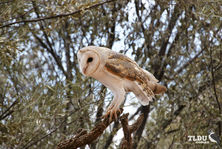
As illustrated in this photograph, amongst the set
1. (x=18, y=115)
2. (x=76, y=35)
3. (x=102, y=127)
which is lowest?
(x=102, y=127)

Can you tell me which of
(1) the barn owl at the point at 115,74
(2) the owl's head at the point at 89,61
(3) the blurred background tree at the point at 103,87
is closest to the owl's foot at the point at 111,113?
(1) the barn owl at the point at 115,74

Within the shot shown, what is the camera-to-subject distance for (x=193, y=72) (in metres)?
4.49

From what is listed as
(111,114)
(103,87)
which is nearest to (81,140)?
(111,114)

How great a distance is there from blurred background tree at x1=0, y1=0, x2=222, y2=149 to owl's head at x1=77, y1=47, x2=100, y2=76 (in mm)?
1240

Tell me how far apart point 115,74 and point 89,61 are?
Result: 0.23 m

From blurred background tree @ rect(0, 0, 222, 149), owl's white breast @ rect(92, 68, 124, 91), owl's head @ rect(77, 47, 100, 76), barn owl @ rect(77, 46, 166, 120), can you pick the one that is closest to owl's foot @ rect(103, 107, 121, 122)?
barn owl @ rect(77, 46, 166, 120)

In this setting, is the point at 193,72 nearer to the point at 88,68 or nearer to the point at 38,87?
the point at 38,87

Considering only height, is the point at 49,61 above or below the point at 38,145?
above

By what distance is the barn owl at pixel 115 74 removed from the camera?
2.44 m

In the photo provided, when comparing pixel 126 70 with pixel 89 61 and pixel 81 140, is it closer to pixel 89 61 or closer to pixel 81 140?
pixel 89 61

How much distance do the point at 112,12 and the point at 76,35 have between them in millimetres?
614

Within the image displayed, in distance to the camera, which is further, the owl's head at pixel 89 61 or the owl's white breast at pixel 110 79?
the owl's white breast at pixel 110 79

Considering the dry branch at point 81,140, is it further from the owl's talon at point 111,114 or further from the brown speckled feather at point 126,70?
the brown speckled feather at point 126,70

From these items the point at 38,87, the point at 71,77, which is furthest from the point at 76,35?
the point at 38,87
